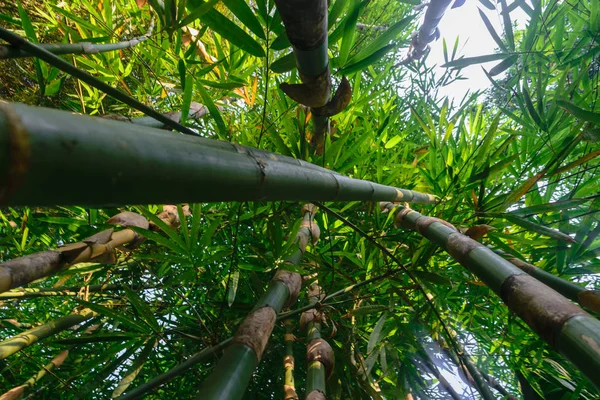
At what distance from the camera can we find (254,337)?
2.08 feet

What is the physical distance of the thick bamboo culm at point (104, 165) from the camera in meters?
0.18

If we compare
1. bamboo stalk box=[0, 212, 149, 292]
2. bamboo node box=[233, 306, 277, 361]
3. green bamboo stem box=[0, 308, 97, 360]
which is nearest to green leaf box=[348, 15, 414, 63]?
bamboo node box=[233, 306, 277, 361]

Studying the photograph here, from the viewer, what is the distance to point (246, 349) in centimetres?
60

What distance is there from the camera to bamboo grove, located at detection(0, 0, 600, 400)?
0.29 m

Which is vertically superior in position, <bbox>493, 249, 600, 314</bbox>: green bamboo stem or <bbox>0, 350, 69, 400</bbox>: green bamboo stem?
<bbox>0, 350, 69, 400</bbox>: green bamboo stem

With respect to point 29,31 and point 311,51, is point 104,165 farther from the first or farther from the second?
point 29,31

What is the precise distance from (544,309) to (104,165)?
0.48 meters

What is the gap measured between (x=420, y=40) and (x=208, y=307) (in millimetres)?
2097

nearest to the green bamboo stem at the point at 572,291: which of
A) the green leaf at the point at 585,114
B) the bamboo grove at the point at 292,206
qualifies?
the bamboo grove at the point at 292,206

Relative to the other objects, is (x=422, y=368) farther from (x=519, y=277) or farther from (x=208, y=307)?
(x=519, y=277)

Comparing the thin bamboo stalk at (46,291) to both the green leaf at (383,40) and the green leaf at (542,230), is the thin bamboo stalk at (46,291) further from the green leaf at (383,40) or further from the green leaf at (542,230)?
the green leaf at (542,230)

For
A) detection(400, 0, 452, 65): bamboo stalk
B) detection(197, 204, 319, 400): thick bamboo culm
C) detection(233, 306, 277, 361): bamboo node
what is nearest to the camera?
detection(197, 204, 319, 400): thick bamboo culm

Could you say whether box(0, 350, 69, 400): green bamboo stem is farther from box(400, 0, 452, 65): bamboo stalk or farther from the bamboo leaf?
box(400, 0, 452, 65): bamboo stalk

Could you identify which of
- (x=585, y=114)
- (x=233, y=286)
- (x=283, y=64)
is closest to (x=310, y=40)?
(x=283, y=64)
